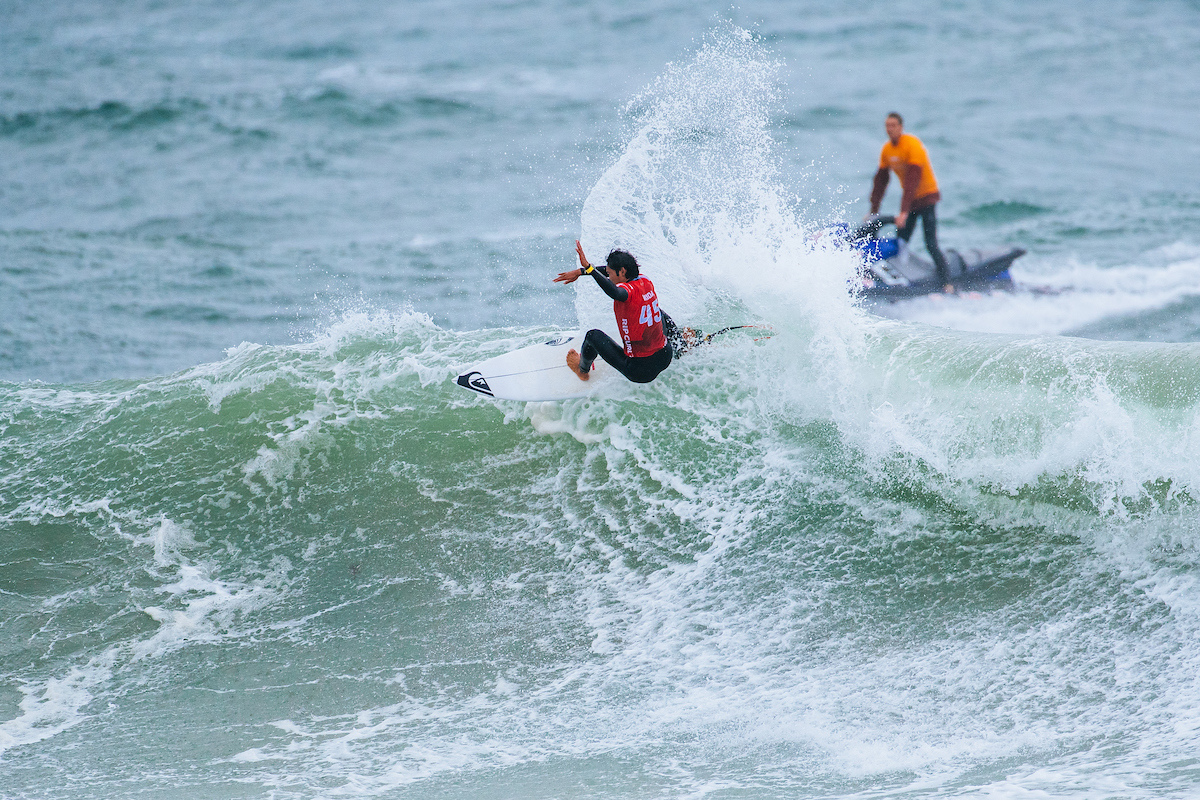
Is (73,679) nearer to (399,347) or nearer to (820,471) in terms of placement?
(399,347)

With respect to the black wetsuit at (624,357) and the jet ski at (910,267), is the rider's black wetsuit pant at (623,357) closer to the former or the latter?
the black wetsuit at (624,357)

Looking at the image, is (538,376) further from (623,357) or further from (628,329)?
(628,329)

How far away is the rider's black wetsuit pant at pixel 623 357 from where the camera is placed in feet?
23.7

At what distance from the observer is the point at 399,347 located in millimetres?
8688

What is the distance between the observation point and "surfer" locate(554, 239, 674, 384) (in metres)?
6.69

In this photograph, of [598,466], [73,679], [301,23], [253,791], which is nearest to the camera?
[253,791]

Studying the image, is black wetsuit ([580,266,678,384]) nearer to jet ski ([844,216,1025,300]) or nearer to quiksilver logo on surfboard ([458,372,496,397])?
quiksilver logo on surfboard ([458,372,496,397])

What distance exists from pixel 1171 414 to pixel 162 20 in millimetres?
33779

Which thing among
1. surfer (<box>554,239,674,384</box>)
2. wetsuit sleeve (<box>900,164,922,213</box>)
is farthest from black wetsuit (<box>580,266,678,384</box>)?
wetsuit sleeve (<box>900,164,922,213</box>)

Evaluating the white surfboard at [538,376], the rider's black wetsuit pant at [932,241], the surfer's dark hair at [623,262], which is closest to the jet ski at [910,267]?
the rider's black wetsuit pant at [932,241]

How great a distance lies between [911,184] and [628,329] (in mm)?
6416

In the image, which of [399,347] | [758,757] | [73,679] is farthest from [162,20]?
[758,757]

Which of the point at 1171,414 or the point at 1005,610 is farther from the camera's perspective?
the point at 1171,414

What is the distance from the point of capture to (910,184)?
12102 mm
